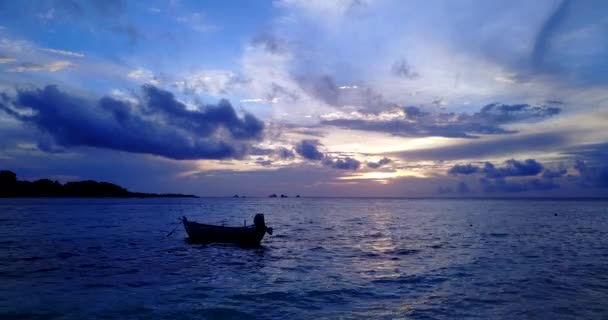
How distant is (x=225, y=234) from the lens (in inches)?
1574

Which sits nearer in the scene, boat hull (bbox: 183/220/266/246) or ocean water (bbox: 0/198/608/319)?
ocean water (bbox: 0/198/608/319)

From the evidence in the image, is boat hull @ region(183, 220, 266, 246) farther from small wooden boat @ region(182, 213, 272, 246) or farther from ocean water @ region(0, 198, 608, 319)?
ocean water @ region(0, 198, 608, 319)

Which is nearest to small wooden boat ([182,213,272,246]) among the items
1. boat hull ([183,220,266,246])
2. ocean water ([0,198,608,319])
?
boat hull ([183,220,266,246])

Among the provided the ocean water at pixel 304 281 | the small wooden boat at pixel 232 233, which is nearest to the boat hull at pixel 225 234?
the small wooden boat at pixel 232 233

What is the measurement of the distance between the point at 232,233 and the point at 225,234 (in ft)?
2.45

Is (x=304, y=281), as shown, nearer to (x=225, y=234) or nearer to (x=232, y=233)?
(x=232, y=233)

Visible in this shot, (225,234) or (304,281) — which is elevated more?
(225,234)

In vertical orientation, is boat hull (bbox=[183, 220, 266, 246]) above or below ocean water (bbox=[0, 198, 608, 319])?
above

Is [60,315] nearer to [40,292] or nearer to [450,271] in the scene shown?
[40,292]

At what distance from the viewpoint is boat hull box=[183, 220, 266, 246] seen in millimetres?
39062

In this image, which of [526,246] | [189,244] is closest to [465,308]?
[526,246]

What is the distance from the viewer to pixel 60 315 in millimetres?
16281

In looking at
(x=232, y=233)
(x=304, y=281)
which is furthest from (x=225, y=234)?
(x=304, y=281)

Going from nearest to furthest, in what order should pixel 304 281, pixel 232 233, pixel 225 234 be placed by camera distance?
1. pixel 304 281
2. pixel 232 233
3. pixel 225 234
